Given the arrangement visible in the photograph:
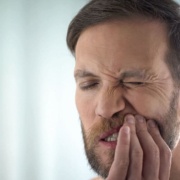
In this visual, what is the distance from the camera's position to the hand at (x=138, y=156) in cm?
67

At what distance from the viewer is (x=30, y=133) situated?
1549 millimetres

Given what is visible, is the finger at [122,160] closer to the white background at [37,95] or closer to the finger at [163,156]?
the finger at [163,156]

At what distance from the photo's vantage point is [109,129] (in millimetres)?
792

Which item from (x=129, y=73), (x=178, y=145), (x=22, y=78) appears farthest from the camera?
(x=22, y=78)

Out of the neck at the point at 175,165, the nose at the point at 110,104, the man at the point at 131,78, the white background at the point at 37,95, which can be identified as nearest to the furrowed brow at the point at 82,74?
the man at the point at 131,78

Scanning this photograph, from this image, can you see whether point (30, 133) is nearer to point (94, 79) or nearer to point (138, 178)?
point (94, 79)

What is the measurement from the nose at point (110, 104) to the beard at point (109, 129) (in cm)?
2

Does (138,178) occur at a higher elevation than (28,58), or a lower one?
lower

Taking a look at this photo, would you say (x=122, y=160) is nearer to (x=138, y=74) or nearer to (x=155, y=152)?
(x=155, y=152)

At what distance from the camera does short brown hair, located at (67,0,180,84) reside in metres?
0.86

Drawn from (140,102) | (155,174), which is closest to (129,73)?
(140,102)

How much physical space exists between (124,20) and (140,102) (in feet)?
1.03

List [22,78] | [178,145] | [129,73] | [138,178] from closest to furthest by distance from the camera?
[138,178], [129,73], [178,145], [22,78]

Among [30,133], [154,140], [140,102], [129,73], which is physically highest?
[129,73]
